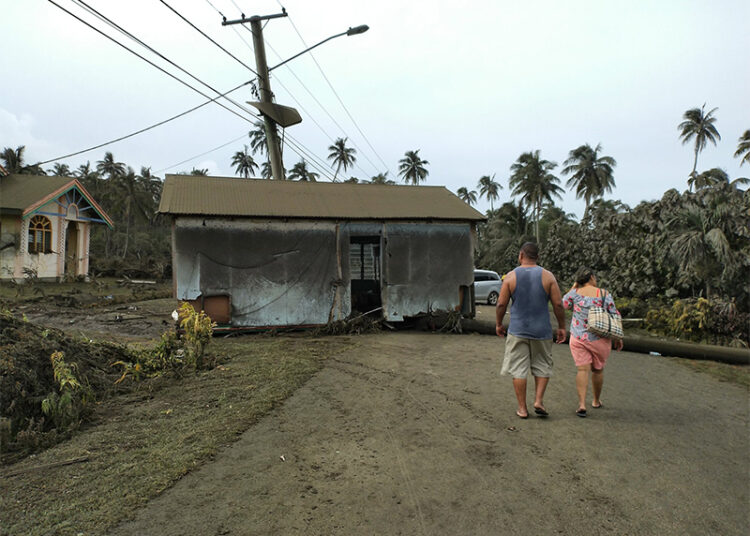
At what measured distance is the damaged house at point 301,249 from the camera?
9688 mm

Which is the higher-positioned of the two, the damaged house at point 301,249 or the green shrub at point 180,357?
the damaged house at point 301,249

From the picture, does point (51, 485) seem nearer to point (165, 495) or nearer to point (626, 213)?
point (165, 495)

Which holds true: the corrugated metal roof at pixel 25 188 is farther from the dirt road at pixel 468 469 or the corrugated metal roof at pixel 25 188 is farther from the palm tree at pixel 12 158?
the dirt road at pixel 468 469

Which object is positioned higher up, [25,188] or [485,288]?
[25,188]

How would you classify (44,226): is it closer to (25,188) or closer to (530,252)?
(25,188)

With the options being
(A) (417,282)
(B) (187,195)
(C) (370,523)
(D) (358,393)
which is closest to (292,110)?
(B) (187,195)

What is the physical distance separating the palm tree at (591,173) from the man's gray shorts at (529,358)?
39979 mm

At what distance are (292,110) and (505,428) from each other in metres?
11.1

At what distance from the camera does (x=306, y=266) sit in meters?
10.4

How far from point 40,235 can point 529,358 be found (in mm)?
24968

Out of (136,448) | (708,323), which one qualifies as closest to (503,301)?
(136,448)

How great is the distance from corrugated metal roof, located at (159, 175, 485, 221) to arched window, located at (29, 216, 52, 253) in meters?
15.1

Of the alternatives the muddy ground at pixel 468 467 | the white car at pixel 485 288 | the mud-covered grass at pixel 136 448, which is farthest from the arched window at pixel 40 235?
the muddy ground at pixel 468 467

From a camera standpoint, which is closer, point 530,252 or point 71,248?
point 530,252
